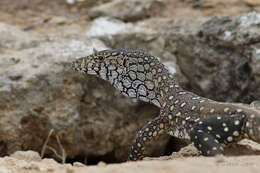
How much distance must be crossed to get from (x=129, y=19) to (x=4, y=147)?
414 centimetres

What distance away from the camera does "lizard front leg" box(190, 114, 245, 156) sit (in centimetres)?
436

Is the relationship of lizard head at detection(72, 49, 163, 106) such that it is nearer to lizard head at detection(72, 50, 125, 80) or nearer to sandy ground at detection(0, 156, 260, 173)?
lizard head at detection(72, 50, 125, 80)

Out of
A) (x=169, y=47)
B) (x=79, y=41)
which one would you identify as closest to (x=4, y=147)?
(x=79, y=41)

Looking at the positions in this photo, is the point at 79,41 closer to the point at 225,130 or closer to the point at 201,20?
the point at 201,20

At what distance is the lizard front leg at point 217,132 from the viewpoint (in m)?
4.36

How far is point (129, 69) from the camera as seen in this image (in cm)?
588

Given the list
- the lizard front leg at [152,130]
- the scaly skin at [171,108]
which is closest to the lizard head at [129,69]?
the scaly skin at [171,108]

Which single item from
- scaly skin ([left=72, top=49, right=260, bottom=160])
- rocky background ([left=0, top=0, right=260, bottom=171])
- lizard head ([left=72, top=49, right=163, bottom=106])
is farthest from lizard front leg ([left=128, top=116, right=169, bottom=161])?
rocky background ([left=0, top=0, right=260, bottom=171])

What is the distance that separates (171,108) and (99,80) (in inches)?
133

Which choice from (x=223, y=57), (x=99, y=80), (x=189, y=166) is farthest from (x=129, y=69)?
(x=223, y=57)

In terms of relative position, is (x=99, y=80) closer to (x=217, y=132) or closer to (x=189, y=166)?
(x=217, y=132)

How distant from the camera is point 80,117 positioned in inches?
322

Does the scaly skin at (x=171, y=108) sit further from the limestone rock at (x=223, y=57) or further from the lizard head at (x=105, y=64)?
the limestone rock at (x=223, y=57)

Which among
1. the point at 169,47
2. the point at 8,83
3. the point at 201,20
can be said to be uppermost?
the point at 201,20
